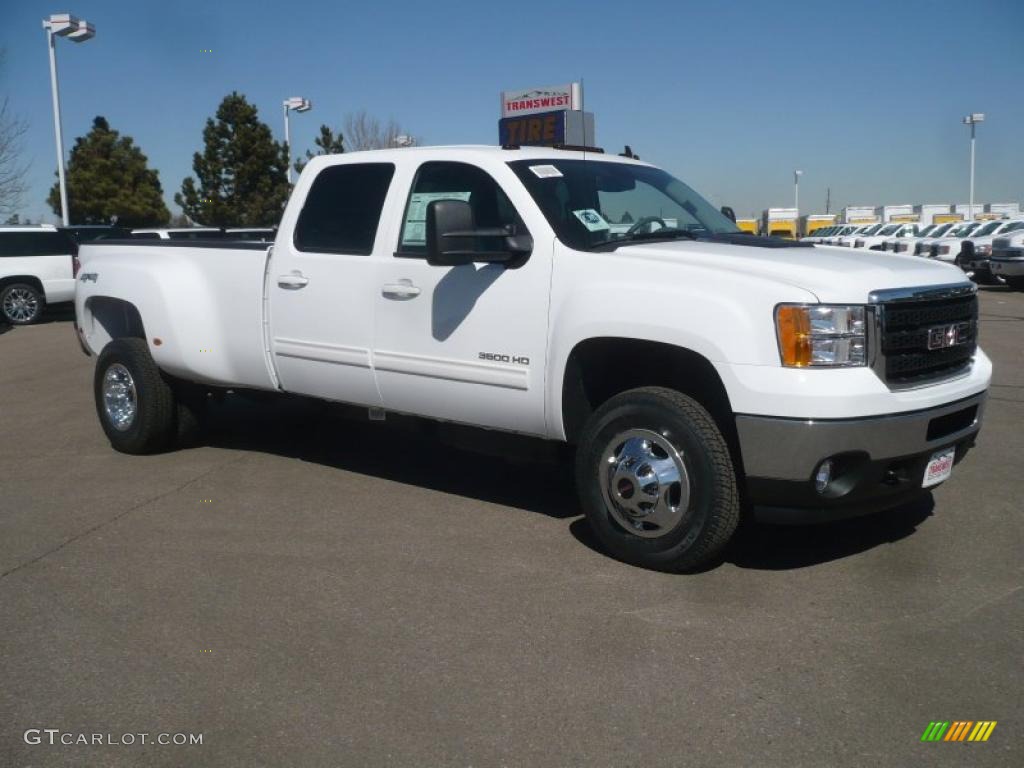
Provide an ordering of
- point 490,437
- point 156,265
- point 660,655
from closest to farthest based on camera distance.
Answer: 1. point 660,655
2. point 490,437
3. point 156,265

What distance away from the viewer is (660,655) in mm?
3910

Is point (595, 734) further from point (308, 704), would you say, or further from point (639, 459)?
point (639, 459)

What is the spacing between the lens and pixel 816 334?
426cm

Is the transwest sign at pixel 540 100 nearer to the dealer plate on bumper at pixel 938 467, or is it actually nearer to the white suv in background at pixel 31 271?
the white suv in background at pixel 31 271

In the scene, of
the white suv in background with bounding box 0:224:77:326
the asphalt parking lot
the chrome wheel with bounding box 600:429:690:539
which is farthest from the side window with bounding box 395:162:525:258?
the white suv in background with bounding box 0:224:77:326

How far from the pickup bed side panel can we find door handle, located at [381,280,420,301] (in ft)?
3.54

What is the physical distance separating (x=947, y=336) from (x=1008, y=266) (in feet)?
65.7

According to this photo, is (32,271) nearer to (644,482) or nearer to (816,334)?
(644,482)

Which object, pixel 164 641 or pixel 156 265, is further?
pixel 156 265

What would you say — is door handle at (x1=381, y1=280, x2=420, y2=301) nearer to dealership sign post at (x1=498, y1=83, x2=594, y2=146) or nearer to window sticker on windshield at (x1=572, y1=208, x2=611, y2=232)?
window sticker on windshield at (x1=572, y1=208, x2=611, y2=232)

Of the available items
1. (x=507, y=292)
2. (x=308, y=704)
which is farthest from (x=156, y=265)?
(x=308, y=704)

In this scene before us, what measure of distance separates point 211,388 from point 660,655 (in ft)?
14.5

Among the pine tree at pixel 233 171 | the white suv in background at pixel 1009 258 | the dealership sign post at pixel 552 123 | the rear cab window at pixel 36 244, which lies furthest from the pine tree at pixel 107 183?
the white suv in background at pixel 1009 258

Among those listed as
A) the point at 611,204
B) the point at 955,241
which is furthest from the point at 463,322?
the point at 955,241
